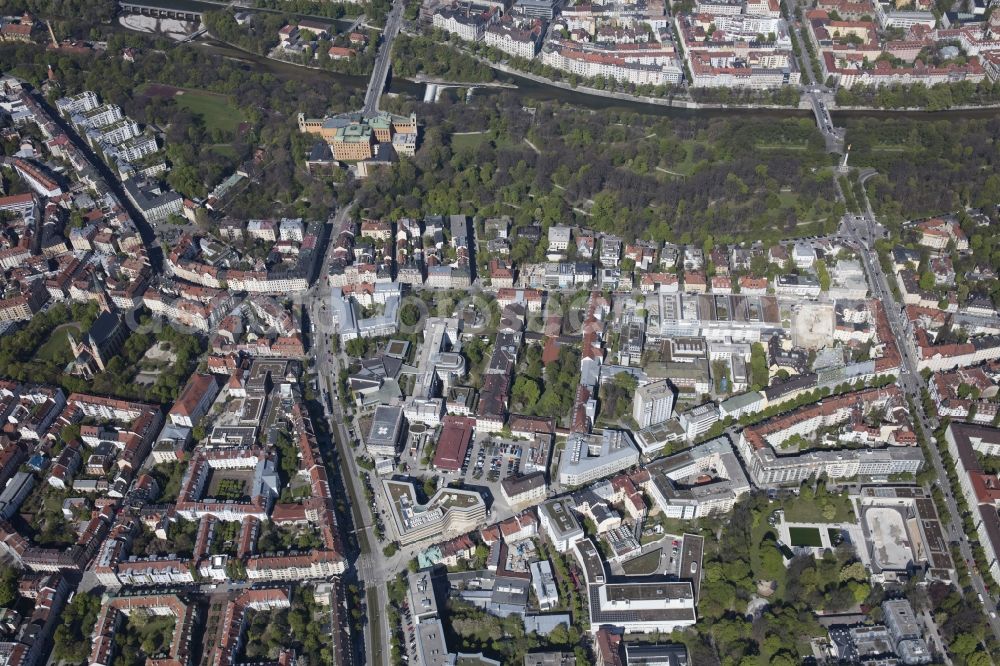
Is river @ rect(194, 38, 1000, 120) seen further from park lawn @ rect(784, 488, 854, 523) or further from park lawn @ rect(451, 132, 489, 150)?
park lawn @ rect(784, 488, 854, 523)

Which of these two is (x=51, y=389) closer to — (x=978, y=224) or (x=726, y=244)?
(x=726, y=244)

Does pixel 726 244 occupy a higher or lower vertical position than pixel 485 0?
lower

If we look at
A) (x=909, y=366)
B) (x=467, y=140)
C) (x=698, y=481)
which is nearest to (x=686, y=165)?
(x=467, y=140)

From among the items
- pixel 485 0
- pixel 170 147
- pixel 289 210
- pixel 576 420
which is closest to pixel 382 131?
pixel 289 210

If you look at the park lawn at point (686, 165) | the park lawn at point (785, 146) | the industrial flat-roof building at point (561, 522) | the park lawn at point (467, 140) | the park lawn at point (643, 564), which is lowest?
the park lawn at point (643, 564)

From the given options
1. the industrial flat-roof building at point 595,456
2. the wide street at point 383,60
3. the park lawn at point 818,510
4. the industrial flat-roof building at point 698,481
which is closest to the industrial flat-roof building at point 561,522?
the industrial flat-roof building at point 595,456

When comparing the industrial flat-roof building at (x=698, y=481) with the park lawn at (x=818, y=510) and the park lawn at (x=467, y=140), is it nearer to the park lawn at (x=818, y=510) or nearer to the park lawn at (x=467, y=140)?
the park lawn at (x=818, y=510)
